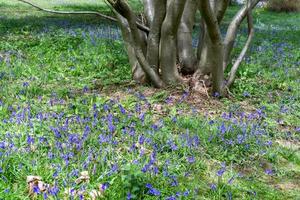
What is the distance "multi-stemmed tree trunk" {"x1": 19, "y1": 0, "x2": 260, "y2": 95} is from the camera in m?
6.28

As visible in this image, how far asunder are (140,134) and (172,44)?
7.78 feet

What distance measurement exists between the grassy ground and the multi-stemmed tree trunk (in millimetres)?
311

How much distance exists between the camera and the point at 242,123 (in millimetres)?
5207

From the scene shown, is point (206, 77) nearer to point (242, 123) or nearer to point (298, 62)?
point (242, 123)

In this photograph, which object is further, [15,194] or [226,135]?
[226,135]

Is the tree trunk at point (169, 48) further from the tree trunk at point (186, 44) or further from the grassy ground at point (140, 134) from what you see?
the tree trunk at point (186, 44)

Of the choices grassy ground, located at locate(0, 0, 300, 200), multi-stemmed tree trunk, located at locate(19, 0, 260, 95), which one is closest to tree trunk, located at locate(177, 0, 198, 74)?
multi-stemmed tree trunk, located at locate(19, 0, 260, 95)

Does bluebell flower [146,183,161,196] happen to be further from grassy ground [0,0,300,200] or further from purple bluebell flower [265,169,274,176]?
purple bluebell flower [265,169,274,176]

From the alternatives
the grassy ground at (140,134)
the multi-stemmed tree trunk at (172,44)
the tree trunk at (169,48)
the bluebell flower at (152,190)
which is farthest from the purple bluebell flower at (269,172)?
the tree trunk at (169,48)

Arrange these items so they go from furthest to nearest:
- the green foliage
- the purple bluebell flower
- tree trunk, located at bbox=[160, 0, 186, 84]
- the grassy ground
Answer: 1. the green foliage
2. tree trunk, located at bbox=[160, 0, 186, 84]
3. the purple bluebell flower
4. the grassy ground

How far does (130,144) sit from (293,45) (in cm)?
746

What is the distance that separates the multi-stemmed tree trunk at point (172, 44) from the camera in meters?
6.28

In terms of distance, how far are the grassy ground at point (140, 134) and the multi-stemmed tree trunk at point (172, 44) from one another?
31 centimetres

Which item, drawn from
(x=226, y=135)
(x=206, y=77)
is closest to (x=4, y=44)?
(x=206, y=77)
